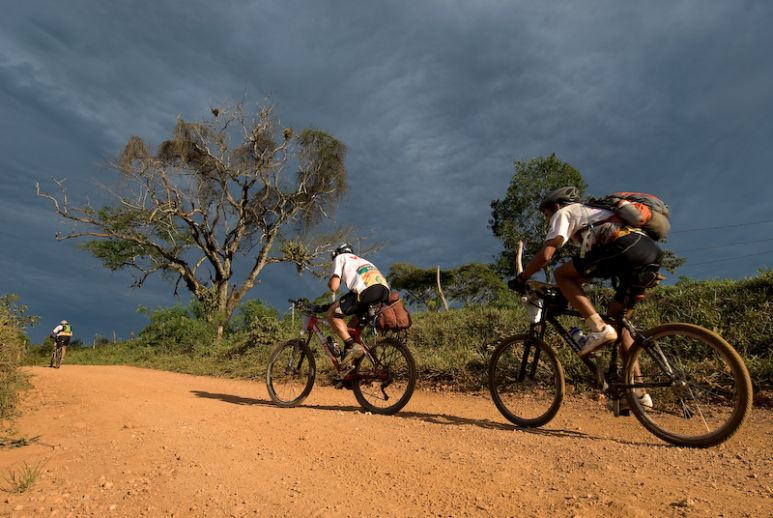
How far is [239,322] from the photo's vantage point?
17.2 meters

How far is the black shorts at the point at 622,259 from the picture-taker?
3484mm

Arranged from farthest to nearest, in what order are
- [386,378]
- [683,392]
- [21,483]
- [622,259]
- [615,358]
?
[386,378], [615,358], [622,259], [683,392], [21,483]

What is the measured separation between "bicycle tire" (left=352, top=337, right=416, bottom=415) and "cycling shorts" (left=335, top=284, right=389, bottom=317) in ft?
1.46

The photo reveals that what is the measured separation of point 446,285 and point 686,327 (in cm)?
3098

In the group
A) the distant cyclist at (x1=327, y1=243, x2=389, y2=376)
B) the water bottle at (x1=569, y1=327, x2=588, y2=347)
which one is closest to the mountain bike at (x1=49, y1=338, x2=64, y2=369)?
the distant cyclist at (x1=327, y1=243, x2=389, y2=376)

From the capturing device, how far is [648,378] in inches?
144

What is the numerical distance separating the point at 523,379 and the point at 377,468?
2.29 metres

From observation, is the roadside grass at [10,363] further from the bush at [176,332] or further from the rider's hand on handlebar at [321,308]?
the bush at [176,332]

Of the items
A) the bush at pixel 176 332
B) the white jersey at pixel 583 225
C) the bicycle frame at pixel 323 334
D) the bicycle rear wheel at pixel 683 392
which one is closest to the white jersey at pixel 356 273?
the bicycle frame at pixel 323 334

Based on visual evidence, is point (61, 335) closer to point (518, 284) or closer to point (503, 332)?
point (503, 332)

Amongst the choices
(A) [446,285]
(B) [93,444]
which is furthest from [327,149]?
(B) [93,444]

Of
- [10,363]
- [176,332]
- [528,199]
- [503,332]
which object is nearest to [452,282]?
[528,199]

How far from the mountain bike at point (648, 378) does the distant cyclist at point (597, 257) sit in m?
0.16

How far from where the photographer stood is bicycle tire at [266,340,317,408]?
20.5 feet
